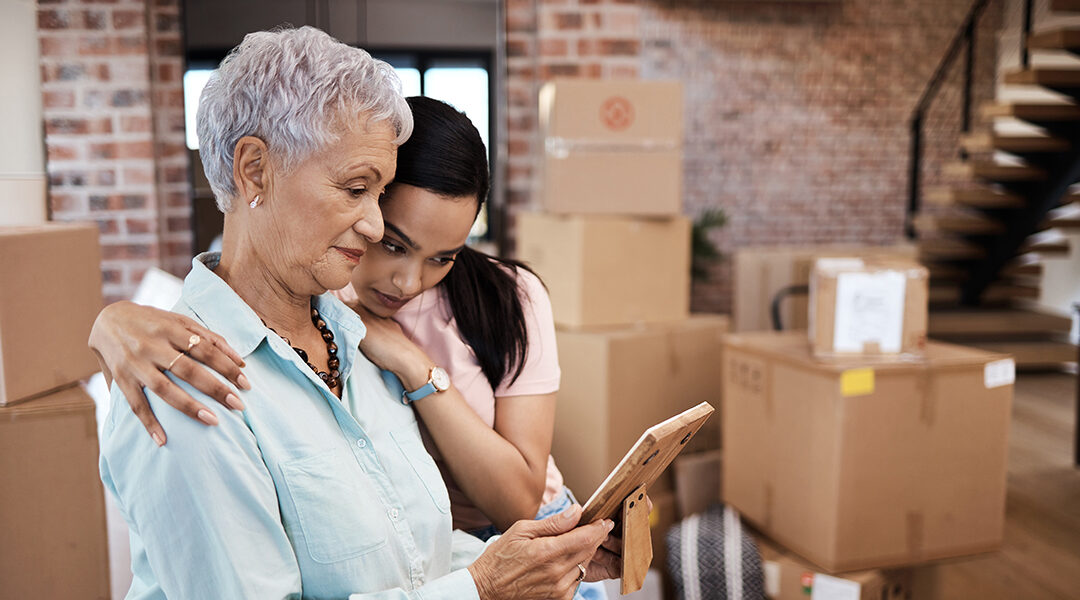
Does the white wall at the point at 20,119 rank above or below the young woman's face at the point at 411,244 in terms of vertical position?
above

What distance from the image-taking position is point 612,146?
2.64 metres

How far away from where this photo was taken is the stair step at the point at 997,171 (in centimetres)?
511

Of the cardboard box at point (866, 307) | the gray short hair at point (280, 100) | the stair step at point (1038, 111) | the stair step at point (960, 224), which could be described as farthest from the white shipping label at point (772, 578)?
the stair step at point (960, 224)

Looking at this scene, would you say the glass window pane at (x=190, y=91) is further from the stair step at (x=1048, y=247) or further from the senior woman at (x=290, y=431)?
the stair step at (x=1048, y=247)

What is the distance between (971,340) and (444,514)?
555cm

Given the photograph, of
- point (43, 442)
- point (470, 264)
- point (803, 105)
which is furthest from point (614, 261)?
point (803, 105)

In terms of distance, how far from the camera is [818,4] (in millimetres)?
5477

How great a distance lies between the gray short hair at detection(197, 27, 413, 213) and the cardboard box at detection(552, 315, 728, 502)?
5.27 feet

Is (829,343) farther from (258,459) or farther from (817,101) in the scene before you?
(817,101)

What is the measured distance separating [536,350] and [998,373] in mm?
1470

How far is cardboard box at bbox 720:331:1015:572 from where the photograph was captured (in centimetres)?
214

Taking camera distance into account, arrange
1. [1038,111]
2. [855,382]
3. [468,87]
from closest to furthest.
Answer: [855,382] → [468,87] → [1038,111]

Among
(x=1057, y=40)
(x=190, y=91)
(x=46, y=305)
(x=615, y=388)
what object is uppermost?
(x=1057, y=40)

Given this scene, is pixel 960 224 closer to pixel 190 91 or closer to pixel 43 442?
pixel 190 91
